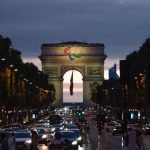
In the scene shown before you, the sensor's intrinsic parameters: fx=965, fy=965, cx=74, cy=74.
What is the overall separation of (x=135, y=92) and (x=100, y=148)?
308 ft

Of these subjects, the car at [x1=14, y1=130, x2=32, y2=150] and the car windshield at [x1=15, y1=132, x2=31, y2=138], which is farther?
the car windshield at [x1=15, y1=132, x2=31, y2=138]

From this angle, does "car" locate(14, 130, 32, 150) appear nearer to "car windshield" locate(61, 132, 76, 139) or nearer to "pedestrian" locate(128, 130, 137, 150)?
"car windshield" locate(61, 132, 76, 139)

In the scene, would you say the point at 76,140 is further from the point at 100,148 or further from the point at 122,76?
the point at 122,76

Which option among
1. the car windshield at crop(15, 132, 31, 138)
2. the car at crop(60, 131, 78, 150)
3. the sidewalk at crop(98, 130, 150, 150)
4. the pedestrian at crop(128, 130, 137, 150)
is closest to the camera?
the car at crop(60, 131, 78, 150)

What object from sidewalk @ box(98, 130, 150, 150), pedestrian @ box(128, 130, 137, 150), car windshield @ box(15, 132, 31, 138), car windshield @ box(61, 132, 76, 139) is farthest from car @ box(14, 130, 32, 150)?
pedestrian @ box(128, 130, 137, 150)

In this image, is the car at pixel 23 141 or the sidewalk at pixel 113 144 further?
the sidewalk at pixel 113 144

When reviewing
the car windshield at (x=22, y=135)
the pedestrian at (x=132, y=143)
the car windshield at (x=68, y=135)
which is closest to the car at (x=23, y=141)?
the car windshield at (x=22, y=135)

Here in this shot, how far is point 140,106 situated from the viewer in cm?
14312

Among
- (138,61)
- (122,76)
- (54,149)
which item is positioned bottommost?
(54,149)

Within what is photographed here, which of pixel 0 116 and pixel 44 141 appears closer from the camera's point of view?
pixel 44 141

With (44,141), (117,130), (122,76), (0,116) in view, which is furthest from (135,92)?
(122,76)

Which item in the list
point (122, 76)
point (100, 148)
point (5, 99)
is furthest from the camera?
point (5, 99)

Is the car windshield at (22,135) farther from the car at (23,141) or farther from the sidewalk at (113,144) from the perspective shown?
the sidewalk at (113,144)

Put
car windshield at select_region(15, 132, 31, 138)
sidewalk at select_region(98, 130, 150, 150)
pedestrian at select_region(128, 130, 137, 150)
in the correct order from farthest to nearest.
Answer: sidewalk at select_region(98, 130, 150, 150) < pedestrian at select_region(128, 130, 137, 150) < car windshield at select_region(15, 132, 31, 138)
